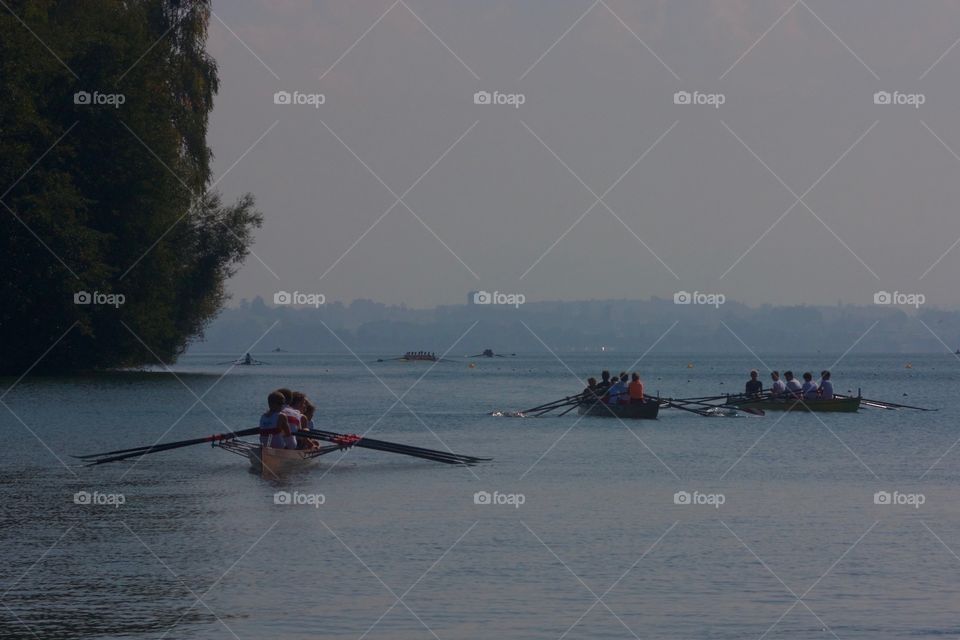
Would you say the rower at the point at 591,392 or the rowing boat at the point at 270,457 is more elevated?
the rower at the point at 591,392

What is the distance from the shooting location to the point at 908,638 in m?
13.4

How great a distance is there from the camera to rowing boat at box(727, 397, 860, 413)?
165ft

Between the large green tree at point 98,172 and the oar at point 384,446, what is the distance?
2804 cm

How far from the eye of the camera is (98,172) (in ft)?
191

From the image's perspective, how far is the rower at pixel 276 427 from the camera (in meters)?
27.4

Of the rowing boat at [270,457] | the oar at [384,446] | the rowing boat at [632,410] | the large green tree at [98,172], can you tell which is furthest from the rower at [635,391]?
the large green tree at [98,172]

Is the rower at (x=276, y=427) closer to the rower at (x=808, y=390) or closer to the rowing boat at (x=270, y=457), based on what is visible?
the rowing boat at (x=270, y=457)

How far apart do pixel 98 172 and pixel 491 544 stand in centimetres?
4298

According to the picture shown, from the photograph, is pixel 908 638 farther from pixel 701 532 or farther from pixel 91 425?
pixel 91 425

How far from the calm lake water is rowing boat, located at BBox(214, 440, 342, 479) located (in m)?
0.44

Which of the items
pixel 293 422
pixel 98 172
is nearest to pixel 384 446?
pixel 293 422

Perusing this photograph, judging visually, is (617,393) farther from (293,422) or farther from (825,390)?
(293,422)

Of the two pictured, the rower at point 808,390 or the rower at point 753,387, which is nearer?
the rower at point 808,390

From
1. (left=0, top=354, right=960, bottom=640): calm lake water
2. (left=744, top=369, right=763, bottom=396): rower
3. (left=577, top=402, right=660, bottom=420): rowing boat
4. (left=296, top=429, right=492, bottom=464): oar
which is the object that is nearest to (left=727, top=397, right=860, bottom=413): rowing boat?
(left=744, top=369, right=763, bottom=396): rower
